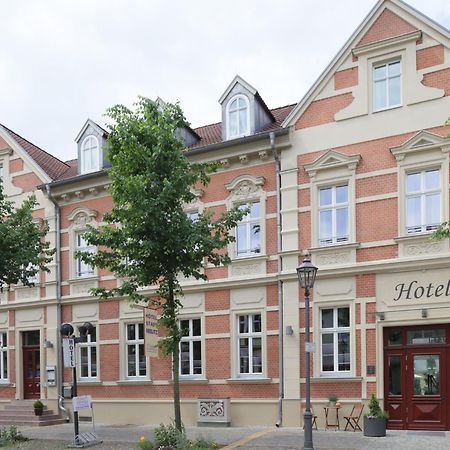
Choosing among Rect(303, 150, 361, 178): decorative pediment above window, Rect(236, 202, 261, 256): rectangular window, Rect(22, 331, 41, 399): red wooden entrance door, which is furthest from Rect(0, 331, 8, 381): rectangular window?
Rect(303, 150, 361, 178): decorative pediment above window

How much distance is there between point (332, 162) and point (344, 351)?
17.3 ft

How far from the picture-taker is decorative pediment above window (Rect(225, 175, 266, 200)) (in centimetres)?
2045

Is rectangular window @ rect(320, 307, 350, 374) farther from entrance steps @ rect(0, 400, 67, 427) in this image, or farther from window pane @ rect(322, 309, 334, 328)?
entrance steps @ rect(0, 400, 67, 427)

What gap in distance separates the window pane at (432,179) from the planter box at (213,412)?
846 centimetres

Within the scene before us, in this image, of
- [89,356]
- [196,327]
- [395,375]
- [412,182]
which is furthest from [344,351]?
[89,356]

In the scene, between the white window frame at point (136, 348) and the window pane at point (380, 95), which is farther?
the white window frame at point (136, 348)

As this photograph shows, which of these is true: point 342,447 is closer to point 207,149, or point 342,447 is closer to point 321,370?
point 321,370

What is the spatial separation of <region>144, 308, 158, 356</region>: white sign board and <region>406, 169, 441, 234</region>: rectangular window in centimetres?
724

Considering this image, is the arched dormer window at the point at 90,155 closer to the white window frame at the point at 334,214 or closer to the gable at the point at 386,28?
the white window frame at the point at 334,214

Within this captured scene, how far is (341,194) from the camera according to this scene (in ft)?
62.7

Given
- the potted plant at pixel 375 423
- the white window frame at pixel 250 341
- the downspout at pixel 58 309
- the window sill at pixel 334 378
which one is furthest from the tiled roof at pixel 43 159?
the potted plant at pixel 375 423

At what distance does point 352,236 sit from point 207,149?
5.50 metres

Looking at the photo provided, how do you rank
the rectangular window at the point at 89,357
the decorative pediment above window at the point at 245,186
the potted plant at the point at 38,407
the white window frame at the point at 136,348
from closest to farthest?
the decorative pediment above window at the point at 245,186, the white window frame at the point at 136,348, the potted plant at the point at 38,407, the rectangular window at the point at 89,357

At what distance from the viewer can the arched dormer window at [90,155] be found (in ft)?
81.1
